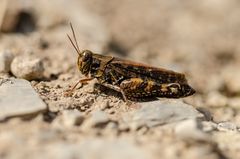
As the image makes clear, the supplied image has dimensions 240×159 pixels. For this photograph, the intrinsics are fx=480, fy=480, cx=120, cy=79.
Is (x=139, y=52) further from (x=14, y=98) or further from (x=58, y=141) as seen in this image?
(x=58, y=141)

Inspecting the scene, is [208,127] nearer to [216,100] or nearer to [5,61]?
[5,61]

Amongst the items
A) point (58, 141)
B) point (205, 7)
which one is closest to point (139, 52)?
point (205, 7)

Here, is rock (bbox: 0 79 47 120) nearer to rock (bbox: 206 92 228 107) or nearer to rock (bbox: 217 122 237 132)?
rock (bbox: 217 122 237 132)

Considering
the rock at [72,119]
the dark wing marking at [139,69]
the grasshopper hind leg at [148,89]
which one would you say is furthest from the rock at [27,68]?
the rock at [72,119]

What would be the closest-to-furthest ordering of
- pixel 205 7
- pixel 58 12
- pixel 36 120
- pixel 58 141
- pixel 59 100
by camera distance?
1. pixel 58 141
2. pixel 36 120
3. pixel 59 100
4. pixel 58 12
5. pixel 205 7

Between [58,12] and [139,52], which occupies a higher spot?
[58,12]

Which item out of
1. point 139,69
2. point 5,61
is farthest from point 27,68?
point 139,69
